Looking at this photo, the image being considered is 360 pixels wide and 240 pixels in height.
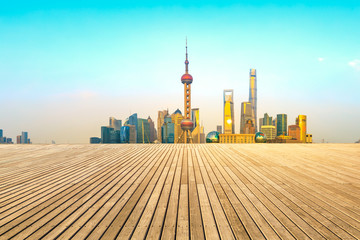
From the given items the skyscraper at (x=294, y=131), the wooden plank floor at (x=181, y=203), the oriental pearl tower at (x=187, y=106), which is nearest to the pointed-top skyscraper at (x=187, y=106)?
the oriental pearl tower at (x=187, y=106)

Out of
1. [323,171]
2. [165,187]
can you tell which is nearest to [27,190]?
[165,187]

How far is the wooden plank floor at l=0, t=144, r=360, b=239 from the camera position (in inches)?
126

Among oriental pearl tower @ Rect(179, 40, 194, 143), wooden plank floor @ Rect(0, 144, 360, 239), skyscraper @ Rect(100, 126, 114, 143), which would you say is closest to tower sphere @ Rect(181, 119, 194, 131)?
oriental pearl tower @ Rect(179, 40, 194, 143)

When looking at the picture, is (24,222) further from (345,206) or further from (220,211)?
(345,206)

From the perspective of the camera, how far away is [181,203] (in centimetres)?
425

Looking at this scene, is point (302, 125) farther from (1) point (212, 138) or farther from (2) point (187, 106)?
(1) point (212, 138)

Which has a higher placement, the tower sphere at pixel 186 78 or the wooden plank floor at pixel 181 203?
the tower sphere at pixel 186 78

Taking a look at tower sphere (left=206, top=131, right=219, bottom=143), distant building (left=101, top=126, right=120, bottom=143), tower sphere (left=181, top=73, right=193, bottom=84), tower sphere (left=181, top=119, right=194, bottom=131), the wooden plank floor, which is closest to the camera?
the wooden plank floor

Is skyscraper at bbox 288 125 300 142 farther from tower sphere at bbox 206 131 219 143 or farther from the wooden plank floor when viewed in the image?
the wooden plank floor

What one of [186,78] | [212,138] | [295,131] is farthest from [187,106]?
[212,138]

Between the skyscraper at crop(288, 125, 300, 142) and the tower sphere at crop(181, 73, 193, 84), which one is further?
the tower sphere at crop(181, 73, 193, 84)

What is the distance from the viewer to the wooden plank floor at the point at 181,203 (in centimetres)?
319

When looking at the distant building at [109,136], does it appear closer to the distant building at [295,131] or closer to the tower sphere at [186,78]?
the tower sphere at [186,78]

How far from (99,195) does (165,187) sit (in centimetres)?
166
